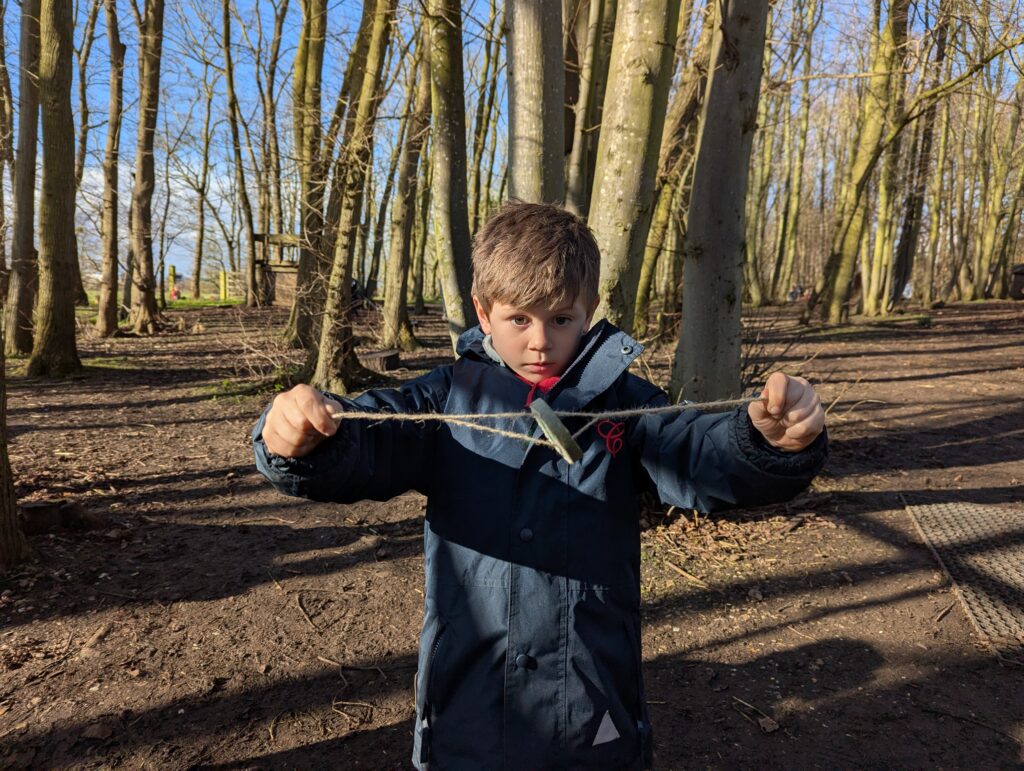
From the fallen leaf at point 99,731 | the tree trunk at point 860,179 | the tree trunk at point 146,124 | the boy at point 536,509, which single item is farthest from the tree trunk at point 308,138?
the tree trunk at point 860,179

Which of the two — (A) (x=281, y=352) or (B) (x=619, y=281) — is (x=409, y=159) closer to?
(A) (x=281, y=352)

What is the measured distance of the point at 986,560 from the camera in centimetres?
411

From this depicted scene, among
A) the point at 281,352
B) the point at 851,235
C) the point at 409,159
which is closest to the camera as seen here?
the point at 281,352

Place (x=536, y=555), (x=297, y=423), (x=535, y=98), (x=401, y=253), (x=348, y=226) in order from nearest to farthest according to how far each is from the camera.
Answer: (x=297, y=423), (x=536, y=555), (x=535, y=98), (x=348, y=226), (x=401, y=253)

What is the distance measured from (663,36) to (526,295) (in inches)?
134

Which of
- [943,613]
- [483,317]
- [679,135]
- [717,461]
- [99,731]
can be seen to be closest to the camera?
[717,461]

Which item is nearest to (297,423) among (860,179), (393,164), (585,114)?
(585,114)

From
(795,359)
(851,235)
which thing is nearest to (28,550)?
(795,359)

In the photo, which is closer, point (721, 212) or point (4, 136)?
point (721, 212)

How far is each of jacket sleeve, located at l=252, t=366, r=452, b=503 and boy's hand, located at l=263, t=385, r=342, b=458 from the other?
0.04 m

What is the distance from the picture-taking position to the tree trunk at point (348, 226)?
7367 millimetres

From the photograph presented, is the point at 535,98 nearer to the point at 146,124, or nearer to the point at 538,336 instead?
the point at 538,336

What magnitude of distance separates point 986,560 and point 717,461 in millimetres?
3856

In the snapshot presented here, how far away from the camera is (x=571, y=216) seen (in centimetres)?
171
